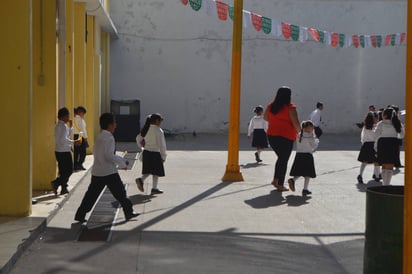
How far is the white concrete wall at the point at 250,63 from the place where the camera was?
26.3m

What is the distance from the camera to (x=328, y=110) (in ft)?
90.1

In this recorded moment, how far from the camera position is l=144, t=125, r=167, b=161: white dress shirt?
11.0 meters

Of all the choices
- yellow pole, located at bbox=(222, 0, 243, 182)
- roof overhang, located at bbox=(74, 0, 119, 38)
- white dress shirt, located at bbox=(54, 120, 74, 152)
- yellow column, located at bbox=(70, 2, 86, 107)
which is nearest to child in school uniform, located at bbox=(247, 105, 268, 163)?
yellow pole, located at bbox=(222, 0, 243, 182)

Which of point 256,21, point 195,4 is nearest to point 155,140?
point 195,4

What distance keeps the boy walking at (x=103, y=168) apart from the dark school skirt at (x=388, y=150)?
5172 mm

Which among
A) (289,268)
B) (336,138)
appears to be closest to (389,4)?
(336,138)

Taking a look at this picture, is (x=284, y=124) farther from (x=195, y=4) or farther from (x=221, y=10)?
(x=221, y=10)

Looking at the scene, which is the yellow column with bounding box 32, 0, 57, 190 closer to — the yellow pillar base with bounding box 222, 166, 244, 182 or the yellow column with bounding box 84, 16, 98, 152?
the yellow pillar base with bounding box 222, 166, 244, 182

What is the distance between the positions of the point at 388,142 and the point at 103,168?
5622 mm

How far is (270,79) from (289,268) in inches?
820

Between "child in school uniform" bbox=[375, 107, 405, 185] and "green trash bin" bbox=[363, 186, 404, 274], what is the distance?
6.42m

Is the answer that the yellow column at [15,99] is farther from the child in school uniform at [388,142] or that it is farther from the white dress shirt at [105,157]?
the child in school uniform at [388,142]

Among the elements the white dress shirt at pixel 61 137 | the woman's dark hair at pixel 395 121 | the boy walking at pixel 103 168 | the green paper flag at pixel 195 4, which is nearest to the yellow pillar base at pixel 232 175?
the woman's dark hair at pixel 395 121

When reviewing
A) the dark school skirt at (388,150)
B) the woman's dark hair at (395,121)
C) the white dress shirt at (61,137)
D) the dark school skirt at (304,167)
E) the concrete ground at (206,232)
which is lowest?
the concrete ground at (206,232)
